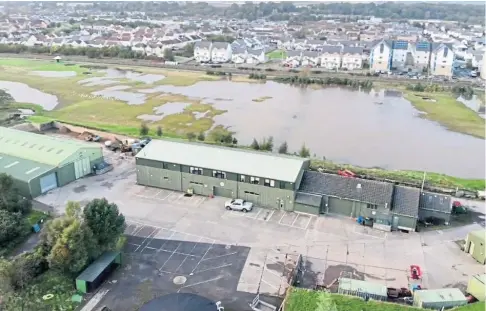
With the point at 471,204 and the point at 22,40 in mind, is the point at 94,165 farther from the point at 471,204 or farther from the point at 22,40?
the point at 22,40

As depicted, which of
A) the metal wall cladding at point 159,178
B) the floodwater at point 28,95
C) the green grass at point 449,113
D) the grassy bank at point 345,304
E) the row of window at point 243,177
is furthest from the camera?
the floodwater at point 28,95

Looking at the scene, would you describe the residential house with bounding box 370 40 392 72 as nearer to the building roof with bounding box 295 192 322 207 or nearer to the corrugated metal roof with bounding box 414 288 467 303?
the building roof with bounding box 295 192 322 207

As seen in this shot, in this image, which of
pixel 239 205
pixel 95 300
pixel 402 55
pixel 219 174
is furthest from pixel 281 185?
pixel 402 55

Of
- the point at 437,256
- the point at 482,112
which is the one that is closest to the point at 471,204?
A: the point at 437,256

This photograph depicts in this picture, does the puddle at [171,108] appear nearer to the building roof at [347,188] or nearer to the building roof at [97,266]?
the building roof at [347,188]

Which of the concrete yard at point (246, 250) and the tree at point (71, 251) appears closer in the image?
the tree at point (71, 251)

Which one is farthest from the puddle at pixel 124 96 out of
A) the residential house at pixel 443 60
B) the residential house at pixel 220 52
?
the residential house at pixel 443 60

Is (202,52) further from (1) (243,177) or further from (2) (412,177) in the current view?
(1) (243,177)

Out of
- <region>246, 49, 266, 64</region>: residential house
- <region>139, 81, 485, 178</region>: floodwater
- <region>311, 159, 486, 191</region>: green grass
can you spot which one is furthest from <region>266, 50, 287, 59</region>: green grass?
<region>311, 159, 486, 191</region>: green grass

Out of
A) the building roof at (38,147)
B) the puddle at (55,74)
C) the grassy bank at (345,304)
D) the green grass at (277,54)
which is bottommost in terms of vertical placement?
the grassy bank at (345,304)
